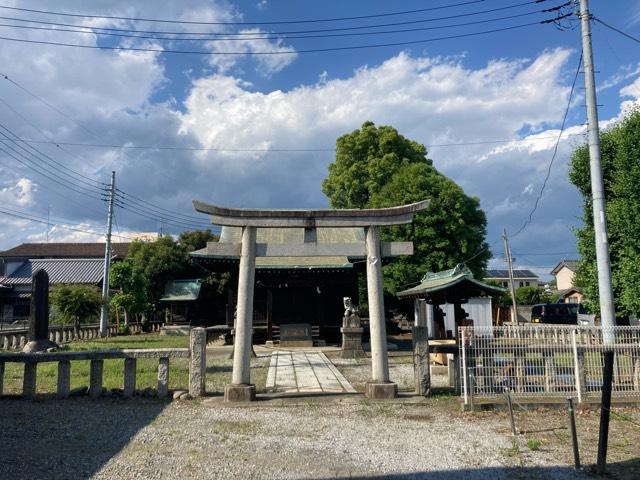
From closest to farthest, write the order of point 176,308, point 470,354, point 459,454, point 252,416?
point 459,454, point 252,416, point 470,354, point 176,308

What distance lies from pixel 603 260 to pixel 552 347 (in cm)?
278

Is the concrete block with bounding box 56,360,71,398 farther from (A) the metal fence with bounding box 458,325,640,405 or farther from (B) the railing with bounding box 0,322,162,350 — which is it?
(B) the railing with bounding box 0,322,162,350

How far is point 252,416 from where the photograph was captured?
25.3 feet

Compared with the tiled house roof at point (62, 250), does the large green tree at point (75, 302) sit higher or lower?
lower

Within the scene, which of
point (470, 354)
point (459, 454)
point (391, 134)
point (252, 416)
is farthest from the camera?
point (391, 134)

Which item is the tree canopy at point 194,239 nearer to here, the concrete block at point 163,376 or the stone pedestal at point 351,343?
the stone pedestal at point 351,343

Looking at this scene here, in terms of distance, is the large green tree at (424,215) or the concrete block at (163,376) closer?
the concrete block at (163,376)

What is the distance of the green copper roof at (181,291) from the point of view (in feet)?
105

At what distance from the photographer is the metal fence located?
812cm

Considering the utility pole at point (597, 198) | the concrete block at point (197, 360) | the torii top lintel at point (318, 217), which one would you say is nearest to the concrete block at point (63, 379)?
the concrete block at point (197, 360)

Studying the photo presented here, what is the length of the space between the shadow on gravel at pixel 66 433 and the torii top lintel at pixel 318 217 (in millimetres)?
3693

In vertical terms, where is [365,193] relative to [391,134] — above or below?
below

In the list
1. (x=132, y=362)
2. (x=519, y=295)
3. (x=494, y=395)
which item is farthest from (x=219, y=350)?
(x=519, y=295)

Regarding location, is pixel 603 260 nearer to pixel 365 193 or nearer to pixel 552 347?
pixel 552 347
